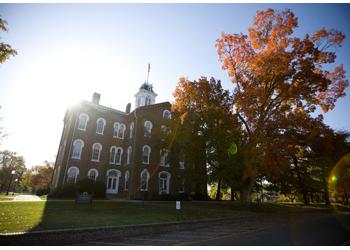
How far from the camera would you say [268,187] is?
1110 inches

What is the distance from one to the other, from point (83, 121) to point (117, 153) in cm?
648

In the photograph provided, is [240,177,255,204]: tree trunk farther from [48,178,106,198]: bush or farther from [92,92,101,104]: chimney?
[92,92,101,104]: chimney

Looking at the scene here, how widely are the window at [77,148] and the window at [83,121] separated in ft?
5.98

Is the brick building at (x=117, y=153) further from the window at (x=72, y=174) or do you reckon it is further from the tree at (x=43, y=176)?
the tree at (x=43, y=176)

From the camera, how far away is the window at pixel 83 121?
27361 millimetres

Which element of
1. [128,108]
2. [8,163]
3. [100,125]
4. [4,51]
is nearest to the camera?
[4,51]

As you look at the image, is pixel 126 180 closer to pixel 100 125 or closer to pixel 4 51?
pixel 100 125

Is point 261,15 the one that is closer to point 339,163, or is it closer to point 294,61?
point 294,61

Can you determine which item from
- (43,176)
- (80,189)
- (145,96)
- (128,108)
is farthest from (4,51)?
(43,176)

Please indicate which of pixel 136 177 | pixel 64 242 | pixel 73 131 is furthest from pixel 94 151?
pixel 64 242

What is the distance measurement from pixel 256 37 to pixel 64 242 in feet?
68.6

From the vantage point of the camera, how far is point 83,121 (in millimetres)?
27703

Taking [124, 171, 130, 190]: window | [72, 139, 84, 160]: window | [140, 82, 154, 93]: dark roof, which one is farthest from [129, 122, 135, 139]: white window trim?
[140, 82, 154, 93]: dark roof

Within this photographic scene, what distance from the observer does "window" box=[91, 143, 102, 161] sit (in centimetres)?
2766
